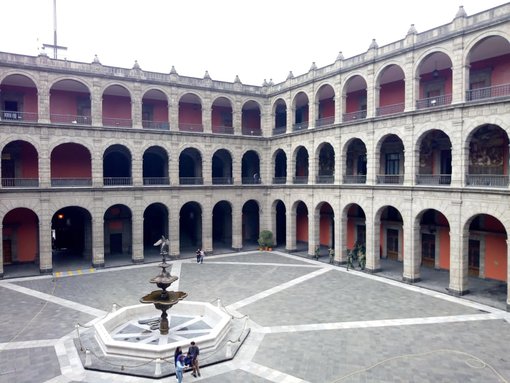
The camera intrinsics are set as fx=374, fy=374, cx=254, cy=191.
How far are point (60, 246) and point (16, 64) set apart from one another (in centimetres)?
1749

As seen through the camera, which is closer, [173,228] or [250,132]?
[173,228]

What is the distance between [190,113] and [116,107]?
7263mm

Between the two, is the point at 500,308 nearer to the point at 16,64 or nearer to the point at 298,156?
the point at 298,156

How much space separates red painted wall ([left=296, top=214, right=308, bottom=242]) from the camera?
42.0 m

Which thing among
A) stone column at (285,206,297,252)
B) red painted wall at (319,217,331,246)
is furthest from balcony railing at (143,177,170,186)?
red painted wall at (319,217,331,246)

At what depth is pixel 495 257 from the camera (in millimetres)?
26000

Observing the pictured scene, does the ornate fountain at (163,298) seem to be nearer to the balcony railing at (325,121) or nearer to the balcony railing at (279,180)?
the balcony railing at (325,121)

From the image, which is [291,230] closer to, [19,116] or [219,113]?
[219,113]

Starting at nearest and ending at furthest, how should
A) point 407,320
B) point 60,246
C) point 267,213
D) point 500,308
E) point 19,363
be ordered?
point 19,363, point 407,320, point 500,308, point 60,246, point 267,213

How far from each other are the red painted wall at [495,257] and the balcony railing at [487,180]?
197 inches

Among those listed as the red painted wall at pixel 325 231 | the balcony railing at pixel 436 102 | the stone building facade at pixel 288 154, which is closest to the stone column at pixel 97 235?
the stone building facade at pixel 288 154

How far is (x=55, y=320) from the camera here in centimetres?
1969

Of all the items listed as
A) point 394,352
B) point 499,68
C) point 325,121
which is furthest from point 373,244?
point 499,68

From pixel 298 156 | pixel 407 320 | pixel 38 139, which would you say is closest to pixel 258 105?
pixel 298 156
